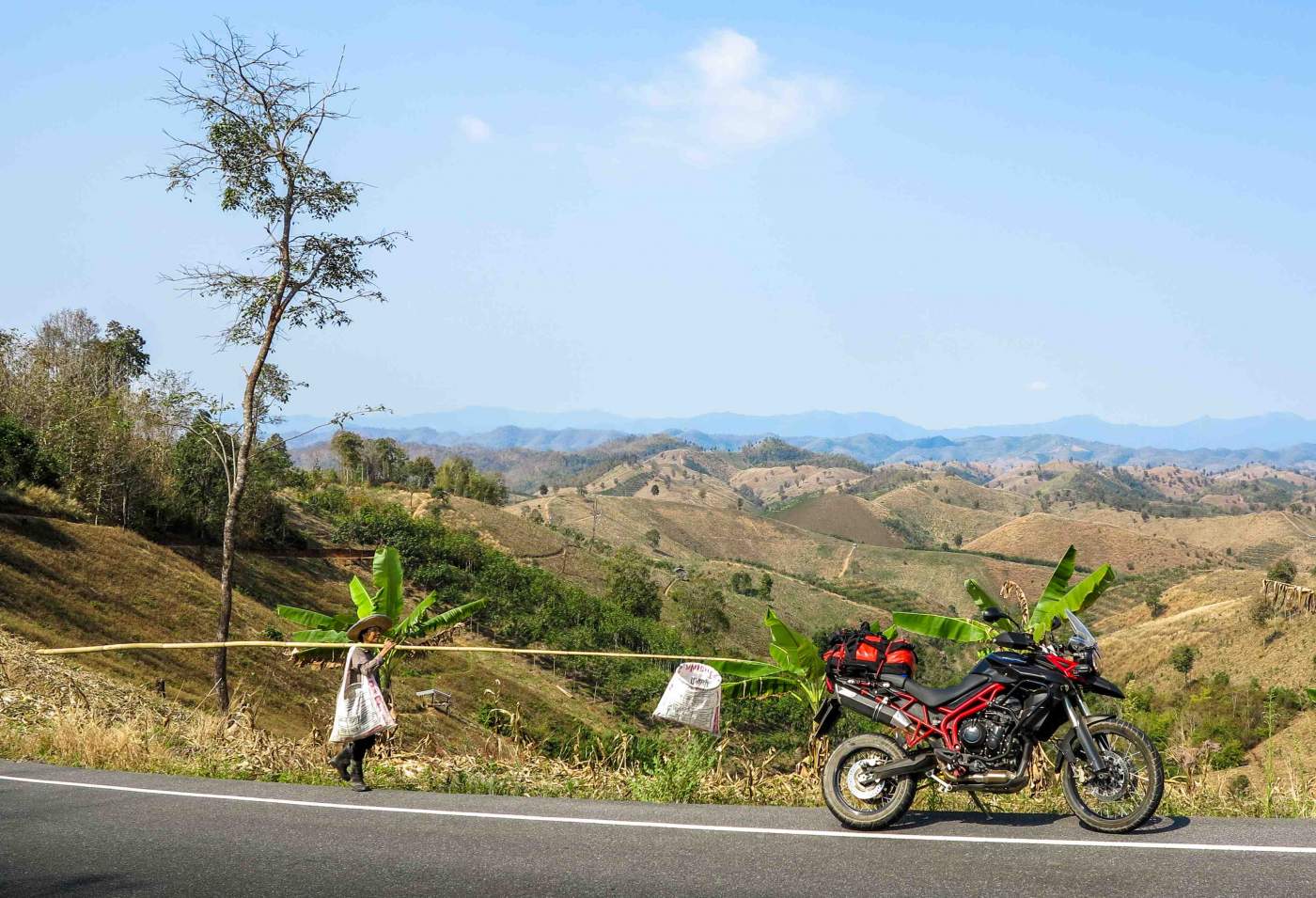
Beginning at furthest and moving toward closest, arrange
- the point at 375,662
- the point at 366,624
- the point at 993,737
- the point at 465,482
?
the point at 465,482 < the point at 366,624 < the point at 375,662 < the point at 993,737

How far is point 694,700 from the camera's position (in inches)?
322

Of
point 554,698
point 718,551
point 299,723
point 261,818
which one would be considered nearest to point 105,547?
point 299,723

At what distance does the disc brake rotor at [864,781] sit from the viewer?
21.8ft

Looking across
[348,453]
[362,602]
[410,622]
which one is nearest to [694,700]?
[410,622]

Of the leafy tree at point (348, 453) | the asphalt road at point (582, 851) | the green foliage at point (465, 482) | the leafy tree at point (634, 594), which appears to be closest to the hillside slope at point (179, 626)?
the asphalt road at point (582, 851)

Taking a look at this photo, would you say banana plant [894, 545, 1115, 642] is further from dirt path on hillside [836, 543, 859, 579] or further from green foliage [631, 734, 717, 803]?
dirt path on hillside [836, 543, 859, 579]

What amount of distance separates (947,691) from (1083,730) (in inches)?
→ 32.6

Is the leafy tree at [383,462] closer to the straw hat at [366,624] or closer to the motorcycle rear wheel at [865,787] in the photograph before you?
the straw hat at [366,624]

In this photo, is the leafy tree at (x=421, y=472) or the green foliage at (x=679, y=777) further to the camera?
the leafy tree at (x=421, y=472)

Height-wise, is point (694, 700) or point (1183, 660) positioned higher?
point (694, 700)

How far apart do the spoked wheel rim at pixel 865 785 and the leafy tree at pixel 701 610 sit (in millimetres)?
73121

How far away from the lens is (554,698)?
1986 inches

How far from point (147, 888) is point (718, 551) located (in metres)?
157

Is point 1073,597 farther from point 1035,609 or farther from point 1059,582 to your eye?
point 1059,582
